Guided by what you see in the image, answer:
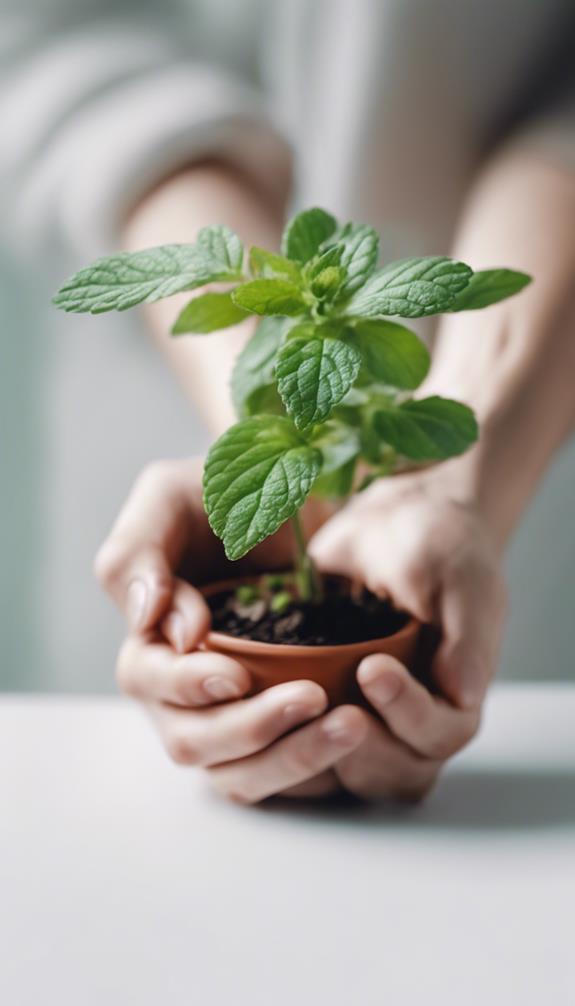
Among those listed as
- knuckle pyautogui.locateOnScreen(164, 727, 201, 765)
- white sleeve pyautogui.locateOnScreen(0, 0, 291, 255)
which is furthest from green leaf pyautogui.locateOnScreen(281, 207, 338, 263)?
white sleeve pyautogui.locateOnScreen(0, 0, 291, 255)

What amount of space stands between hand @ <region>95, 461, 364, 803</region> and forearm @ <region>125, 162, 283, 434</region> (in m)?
0.24

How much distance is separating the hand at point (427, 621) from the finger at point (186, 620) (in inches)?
4.6

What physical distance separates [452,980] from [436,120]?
104 centimetres

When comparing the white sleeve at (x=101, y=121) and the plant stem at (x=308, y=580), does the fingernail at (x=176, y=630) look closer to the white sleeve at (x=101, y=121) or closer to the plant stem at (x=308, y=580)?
the plant stem at (x=308, y=580)

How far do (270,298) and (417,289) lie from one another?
0.31ft

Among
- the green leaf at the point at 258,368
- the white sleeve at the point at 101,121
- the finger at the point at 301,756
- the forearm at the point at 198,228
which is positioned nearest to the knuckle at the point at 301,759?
the finger at the point at 301,756

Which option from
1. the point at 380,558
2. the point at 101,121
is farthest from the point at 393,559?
the point at 101,121

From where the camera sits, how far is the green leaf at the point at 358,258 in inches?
23.2

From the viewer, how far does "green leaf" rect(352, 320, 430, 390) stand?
626 mm

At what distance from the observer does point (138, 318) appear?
4.29 ft

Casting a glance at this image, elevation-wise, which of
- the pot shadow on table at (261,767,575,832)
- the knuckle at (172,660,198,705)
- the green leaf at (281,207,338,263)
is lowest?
the pot shadow on table at (261,767,575,832)

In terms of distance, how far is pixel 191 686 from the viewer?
25.8 inches

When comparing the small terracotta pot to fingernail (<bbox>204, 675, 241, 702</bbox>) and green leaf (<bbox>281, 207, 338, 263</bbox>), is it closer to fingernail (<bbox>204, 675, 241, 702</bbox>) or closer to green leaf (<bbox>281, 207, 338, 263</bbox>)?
fingernail (<bbox>204, 675, 241, 702</bbox>)

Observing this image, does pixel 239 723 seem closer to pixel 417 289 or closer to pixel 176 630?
pixel 176 630
